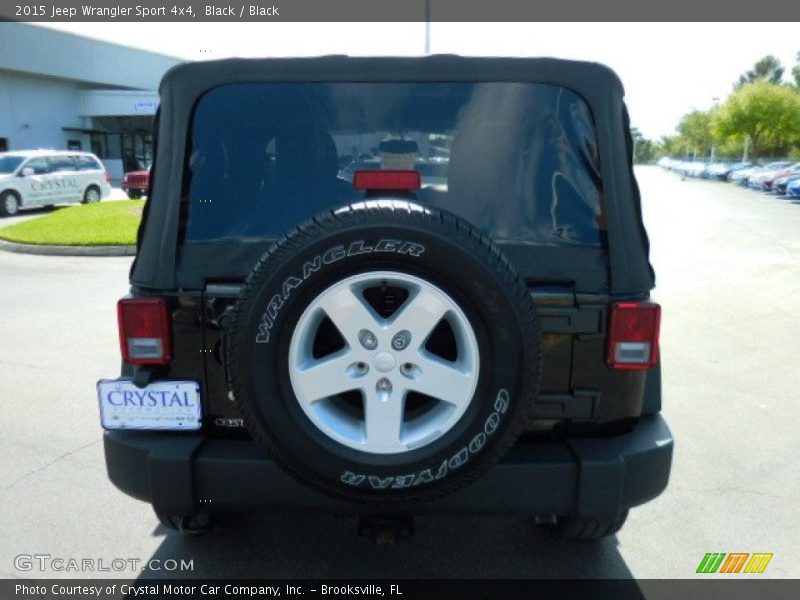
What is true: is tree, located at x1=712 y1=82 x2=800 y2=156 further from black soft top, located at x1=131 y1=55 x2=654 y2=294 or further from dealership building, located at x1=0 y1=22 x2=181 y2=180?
black soft top, located at x1=131 y1=55 x2=654 y2=294

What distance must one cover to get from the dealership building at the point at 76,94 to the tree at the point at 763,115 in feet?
140

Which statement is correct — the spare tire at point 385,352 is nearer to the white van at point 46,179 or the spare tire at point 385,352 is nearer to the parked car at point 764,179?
the white van at point 46,179

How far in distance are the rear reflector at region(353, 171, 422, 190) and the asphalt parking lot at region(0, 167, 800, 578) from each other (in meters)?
1.67

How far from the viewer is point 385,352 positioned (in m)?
2.03

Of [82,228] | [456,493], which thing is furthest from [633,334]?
[82,228]

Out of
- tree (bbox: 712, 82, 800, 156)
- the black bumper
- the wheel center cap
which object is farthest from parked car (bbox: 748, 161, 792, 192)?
the wheel center cap

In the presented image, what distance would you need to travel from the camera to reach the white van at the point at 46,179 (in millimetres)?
19094

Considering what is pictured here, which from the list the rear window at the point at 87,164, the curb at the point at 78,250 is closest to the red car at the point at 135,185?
the rear window at the point at 87,164

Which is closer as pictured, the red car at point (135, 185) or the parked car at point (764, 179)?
the red car at point (135, 185)

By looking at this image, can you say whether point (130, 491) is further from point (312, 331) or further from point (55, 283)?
point (55, 283)

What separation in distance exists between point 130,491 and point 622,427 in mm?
1813

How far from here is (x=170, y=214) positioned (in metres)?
2.36

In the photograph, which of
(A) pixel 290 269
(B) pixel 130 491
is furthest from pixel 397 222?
(B) pixel 130 491

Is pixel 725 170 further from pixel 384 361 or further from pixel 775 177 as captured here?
pixel 384 361
